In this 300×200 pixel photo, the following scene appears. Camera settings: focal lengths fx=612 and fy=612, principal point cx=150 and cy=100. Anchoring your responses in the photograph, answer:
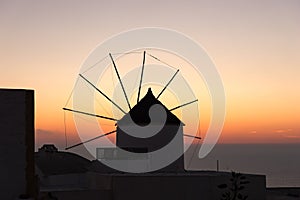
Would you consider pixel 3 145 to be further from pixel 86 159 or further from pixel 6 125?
pixel 86 159

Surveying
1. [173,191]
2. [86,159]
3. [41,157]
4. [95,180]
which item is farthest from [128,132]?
[86,159]

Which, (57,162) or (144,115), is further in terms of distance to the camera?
(57,162)

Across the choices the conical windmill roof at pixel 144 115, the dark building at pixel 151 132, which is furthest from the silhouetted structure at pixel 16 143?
the conical windmill roof at pixel 144 115

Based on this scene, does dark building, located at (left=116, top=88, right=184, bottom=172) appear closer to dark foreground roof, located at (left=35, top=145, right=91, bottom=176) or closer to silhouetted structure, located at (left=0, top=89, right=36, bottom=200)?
dark foreground roof, located at (left=35, top=145, right=91, bottom=176)

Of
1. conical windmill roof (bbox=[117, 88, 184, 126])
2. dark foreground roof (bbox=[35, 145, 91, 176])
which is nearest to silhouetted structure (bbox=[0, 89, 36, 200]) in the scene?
conical windmill roof (bbox=[117, 88, 184, 126])

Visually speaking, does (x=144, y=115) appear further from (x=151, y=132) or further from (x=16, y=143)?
(x=16, y=143)

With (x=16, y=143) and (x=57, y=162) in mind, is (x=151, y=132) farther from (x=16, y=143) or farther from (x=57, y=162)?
(x=16, y=143)

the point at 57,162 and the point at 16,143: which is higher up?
the point at 16,143

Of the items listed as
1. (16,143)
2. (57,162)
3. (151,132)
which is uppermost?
(16,143)

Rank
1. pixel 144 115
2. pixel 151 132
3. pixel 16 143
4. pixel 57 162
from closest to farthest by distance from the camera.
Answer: pixel 16 143 → pixel 151 132 → pixel 144 115 → pixel 57 162

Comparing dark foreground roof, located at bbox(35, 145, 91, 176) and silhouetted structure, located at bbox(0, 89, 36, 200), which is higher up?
silhouetted structure, located at bbox(0, 89, 36, 200)

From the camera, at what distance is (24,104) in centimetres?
1788

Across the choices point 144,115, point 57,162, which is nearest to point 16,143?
point 144,115

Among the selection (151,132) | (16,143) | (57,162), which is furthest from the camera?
(57,162)
